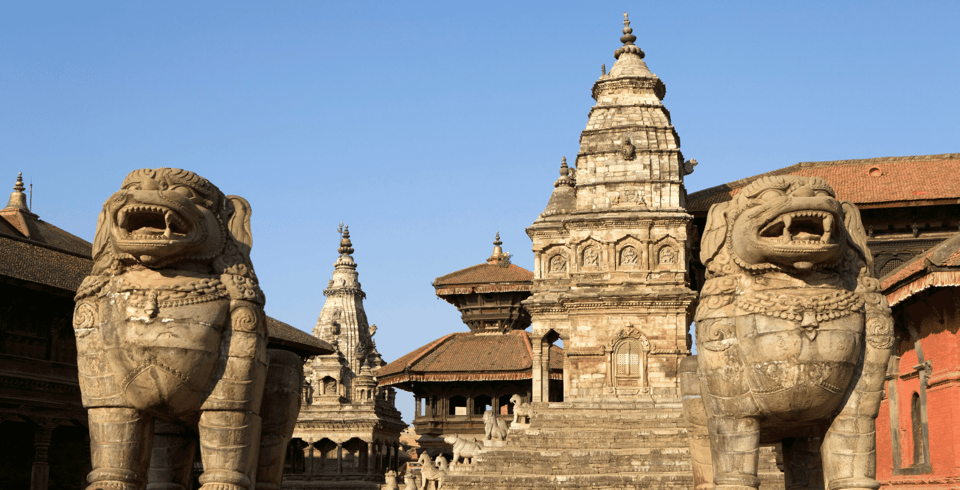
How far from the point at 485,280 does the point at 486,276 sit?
21.0 inches

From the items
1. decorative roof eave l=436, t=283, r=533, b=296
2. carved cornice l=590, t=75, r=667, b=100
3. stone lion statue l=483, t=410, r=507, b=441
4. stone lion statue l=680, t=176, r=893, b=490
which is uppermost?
carved cornice l=590, t=75, r=667, b=100

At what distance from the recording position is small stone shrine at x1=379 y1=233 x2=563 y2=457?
1943 inches

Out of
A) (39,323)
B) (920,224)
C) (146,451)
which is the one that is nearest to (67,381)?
(39,323)

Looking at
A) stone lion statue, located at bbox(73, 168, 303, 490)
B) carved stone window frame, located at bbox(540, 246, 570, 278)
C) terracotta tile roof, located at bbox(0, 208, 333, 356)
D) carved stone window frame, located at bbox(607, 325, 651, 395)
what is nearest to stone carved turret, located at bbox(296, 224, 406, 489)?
carved stone window frame, located at bbox(540, 246, 570, 278)

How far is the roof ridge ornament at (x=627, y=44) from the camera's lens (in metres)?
43.2

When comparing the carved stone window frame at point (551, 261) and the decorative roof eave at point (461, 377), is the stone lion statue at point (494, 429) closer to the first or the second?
the carved stone window frame at point (551, 261)

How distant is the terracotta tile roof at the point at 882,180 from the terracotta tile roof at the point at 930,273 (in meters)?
17.3

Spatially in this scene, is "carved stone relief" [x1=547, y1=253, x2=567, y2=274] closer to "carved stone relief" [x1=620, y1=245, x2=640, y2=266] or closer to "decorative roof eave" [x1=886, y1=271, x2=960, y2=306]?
"carved stone relief" [x1=620, y1=245, x2=640, y2=266]

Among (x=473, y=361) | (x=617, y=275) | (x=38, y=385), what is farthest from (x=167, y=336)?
(x=473, y=361)

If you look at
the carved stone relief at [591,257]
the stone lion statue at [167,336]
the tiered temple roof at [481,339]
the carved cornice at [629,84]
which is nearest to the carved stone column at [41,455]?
the stone lion statue at [167,336]

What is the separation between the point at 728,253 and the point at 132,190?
16.3 ft

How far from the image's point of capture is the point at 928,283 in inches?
663

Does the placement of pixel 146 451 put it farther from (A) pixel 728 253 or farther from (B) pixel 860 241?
(B) pixel 860 241

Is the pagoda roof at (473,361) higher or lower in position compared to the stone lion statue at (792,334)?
higher
